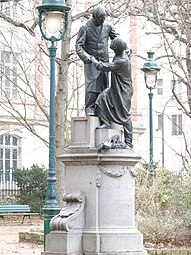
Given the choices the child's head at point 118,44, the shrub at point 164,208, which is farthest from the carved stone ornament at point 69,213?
the shrub at point 164,208

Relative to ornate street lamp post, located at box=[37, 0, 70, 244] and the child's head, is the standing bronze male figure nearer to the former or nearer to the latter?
the child's head

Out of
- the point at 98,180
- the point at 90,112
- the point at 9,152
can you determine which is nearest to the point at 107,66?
the point at 90,112

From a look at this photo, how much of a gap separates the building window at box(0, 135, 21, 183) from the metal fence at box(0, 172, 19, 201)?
1.20 metres

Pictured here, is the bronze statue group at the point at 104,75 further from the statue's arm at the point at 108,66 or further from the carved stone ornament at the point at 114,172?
the carved stone ornament at the point at 114,172

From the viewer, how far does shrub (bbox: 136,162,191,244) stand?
62.2ft

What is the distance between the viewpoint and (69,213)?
1338cm

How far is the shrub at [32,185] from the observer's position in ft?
108

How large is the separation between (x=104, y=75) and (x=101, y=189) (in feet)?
6.39

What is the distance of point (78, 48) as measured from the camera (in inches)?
557

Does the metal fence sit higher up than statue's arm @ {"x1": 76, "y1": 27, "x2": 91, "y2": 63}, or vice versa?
statue's arm @ {"x1": 76, "y1": 27, "x2": 91, "y2": 63}

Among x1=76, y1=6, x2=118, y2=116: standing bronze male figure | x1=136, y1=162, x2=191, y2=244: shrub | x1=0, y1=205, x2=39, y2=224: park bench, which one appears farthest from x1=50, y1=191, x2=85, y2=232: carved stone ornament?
x1=0, y1=205, x2=39, y2=224: park bench

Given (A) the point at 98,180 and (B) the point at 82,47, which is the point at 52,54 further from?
(A) the point at 98,180

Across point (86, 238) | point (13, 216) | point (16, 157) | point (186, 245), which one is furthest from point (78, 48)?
point (16, 157)

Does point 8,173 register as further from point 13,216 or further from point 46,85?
point 13,216
